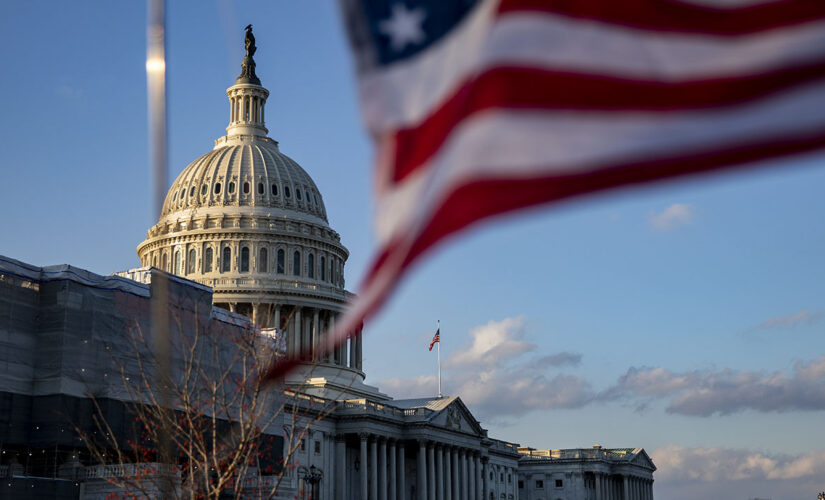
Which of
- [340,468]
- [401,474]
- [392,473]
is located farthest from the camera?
[401,474]

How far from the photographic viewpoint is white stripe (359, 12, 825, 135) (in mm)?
5789

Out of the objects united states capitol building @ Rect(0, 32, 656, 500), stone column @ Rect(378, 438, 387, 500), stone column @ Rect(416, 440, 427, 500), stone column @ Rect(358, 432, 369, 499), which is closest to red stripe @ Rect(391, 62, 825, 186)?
united states capitol building @ Rect(0, 32, 656, 500)

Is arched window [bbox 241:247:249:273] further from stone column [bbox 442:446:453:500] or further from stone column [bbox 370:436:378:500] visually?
stone column [bbox 370:436:378:500]

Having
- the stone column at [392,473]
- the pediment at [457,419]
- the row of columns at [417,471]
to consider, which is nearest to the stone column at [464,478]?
the row of columns at [417,471]

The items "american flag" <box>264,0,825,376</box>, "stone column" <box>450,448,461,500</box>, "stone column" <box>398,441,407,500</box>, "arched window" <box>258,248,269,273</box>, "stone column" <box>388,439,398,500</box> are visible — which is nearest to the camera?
"american flag" <box>264,0,825,376</box>

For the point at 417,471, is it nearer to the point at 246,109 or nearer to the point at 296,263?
the point at 296,263

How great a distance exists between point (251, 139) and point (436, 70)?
137 meters

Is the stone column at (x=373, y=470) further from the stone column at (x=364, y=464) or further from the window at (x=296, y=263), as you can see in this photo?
the window at (x=296, y=263)

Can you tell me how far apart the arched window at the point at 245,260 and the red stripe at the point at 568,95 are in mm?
122563

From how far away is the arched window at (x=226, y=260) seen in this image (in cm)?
12775

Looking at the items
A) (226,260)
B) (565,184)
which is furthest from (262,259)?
(565,184)

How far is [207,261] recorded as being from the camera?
423ft

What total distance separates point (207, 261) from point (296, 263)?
10.4 m

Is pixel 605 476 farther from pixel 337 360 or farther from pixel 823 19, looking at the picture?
pixel 823 19
